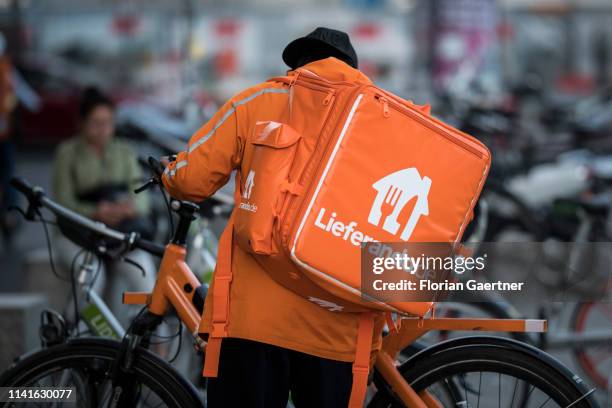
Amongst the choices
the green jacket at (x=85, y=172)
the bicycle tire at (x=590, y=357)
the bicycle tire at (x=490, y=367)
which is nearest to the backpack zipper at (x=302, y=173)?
the bicycle tire at (x=490, y=367)

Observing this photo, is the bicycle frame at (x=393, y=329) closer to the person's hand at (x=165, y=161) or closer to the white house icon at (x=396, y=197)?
the person's hand at (x=165, y=161)

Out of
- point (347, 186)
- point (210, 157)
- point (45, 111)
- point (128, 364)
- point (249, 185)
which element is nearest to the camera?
point (347, 186)

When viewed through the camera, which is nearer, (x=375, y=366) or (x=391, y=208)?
(x=391, y=208)

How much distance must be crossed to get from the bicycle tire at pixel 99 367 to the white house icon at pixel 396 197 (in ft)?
3.02

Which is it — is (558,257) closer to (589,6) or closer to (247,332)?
(247,332)

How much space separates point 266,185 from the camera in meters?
2.73

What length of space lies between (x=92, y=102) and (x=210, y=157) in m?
2.80

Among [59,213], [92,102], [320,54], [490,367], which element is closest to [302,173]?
[320,54]

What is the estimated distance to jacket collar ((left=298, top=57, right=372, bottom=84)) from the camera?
285cm

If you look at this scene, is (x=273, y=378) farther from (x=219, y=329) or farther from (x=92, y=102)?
(x=92, y=102)

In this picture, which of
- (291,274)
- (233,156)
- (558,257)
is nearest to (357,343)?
(291,274)

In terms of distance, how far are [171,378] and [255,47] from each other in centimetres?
1627

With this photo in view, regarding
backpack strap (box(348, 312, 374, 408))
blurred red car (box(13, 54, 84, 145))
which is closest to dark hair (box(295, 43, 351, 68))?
backpack strap (box(348, 312, 374, 408))

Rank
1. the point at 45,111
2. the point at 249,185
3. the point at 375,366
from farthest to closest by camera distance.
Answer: the point at 45,111 < the point at 375,366 < the point at 249,185
